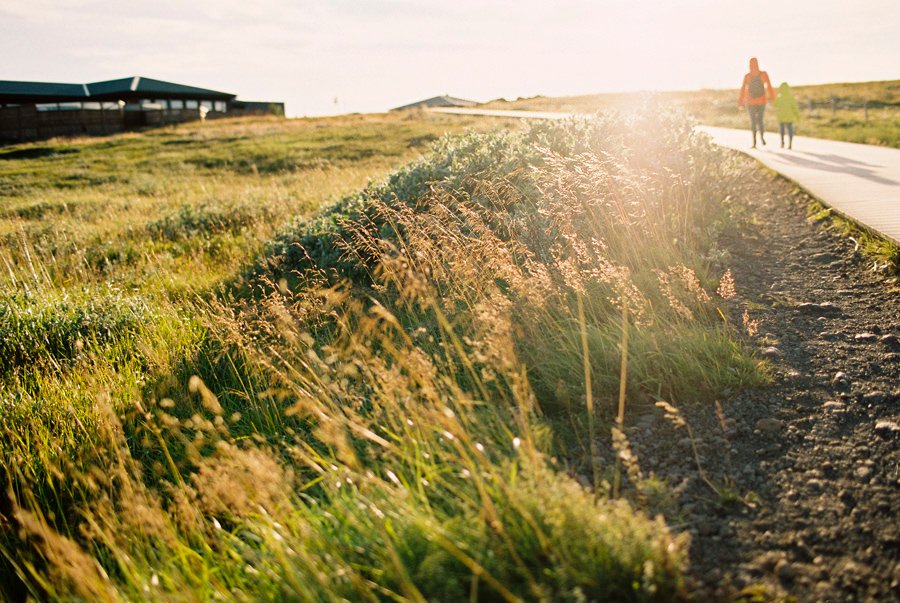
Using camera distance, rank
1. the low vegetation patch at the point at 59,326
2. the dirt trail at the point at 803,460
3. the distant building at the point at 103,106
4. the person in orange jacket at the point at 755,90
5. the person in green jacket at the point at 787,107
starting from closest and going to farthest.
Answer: the dirt trail at the point at 803,460 → the low vegetation patch at the point at 59,326 → the person in green jacket at the point at 787,107 → the person in orange jacket at the point at 755,90 → the distant building at the point at 103,106

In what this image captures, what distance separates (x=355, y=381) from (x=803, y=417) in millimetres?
3080

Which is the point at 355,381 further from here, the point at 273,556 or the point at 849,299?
the point at 849,299

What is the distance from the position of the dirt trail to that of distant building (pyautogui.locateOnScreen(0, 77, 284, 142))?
51343 mm

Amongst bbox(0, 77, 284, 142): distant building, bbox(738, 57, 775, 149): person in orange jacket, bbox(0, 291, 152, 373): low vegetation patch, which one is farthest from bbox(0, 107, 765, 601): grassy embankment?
bbox(0, 77, 284, 142): distant building

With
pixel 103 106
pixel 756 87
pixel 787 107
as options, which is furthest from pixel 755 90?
pixel 103 106

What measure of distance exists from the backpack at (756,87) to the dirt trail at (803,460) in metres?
13.3

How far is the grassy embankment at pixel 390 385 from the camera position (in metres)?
2.54

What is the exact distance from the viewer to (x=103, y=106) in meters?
57.8

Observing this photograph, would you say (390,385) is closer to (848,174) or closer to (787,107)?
(848,174)

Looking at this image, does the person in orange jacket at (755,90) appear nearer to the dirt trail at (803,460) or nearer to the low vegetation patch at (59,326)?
the dirt trail at (803,460)

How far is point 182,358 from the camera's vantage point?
19.1 feet

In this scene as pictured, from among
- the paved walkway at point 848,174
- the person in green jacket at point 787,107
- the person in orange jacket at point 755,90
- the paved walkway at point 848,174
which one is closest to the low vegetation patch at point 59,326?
the paved walkway at point 848,174

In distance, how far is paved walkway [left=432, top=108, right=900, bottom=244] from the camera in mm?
7478

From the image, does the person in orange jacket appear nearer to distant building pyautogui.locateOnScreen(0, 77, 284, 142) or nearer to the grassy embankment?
the grassy embankment
